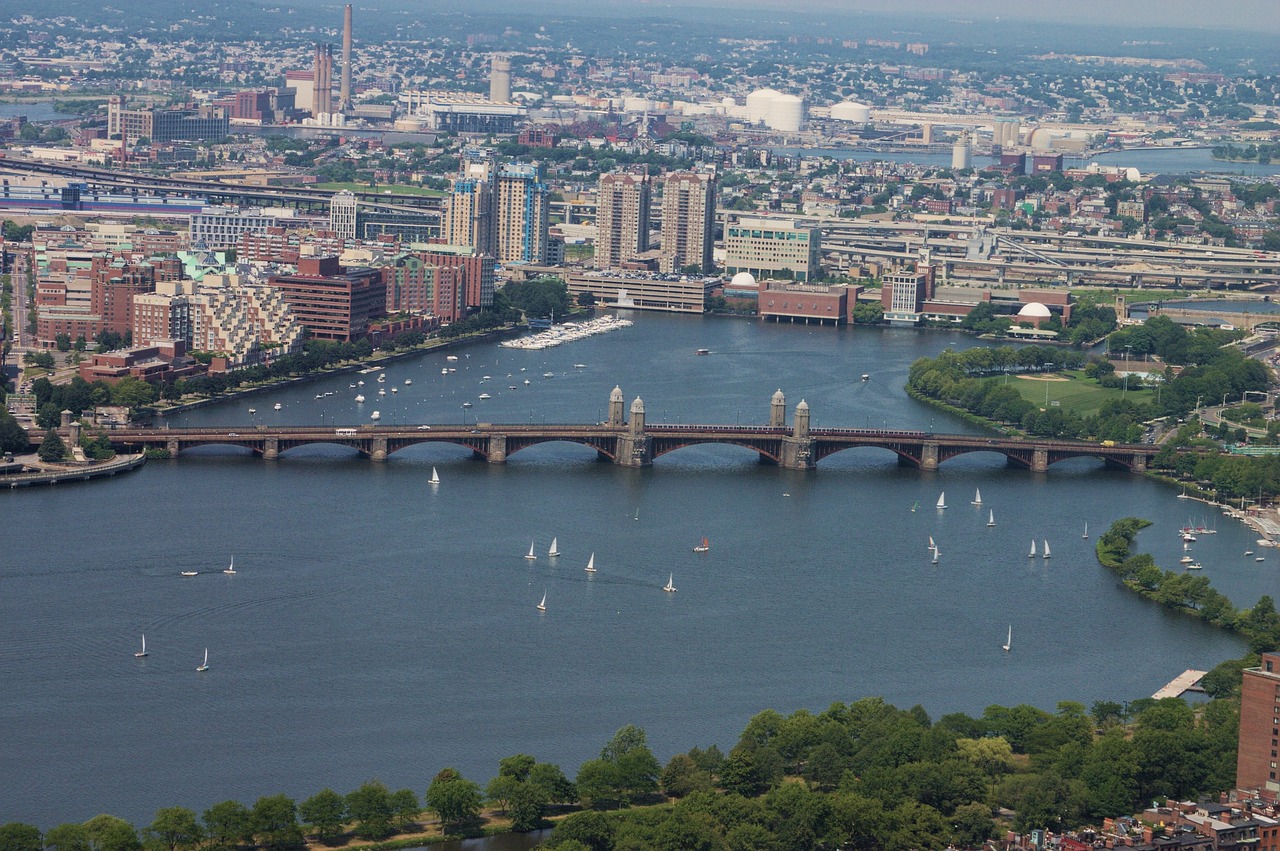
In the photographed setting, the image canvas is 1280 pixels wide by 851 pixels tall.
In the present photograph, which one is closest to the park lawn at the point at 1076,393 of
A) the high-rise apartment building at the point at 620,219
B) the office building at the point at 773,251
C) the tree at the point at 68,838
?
the office building at the point at 773,251

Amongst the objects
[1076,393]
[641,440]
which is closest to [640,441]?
[641,440]

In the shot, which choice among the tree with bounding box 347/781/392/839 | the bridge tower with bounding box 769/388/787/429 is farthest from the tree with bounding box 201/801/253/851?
the bridge tower with bounding box 769/388/787/429

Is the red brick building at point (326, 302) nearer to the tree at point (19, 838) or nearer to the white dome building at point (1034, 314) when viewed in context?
the white dome building at point (1034, 314)

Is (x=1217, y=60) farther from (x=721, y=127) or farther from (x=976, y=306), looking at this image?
(x=976, y=306)

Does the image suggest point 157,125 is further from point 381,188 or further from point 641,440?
point 641,440

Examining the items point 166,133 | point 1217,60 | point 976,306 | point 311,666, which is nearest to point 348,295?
point 976,306

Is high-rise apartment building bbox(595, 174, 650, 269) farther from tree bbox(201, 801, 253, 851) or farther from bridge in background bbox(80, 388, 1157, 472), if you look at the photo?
tree bbox(201, 801, 253, 851)
